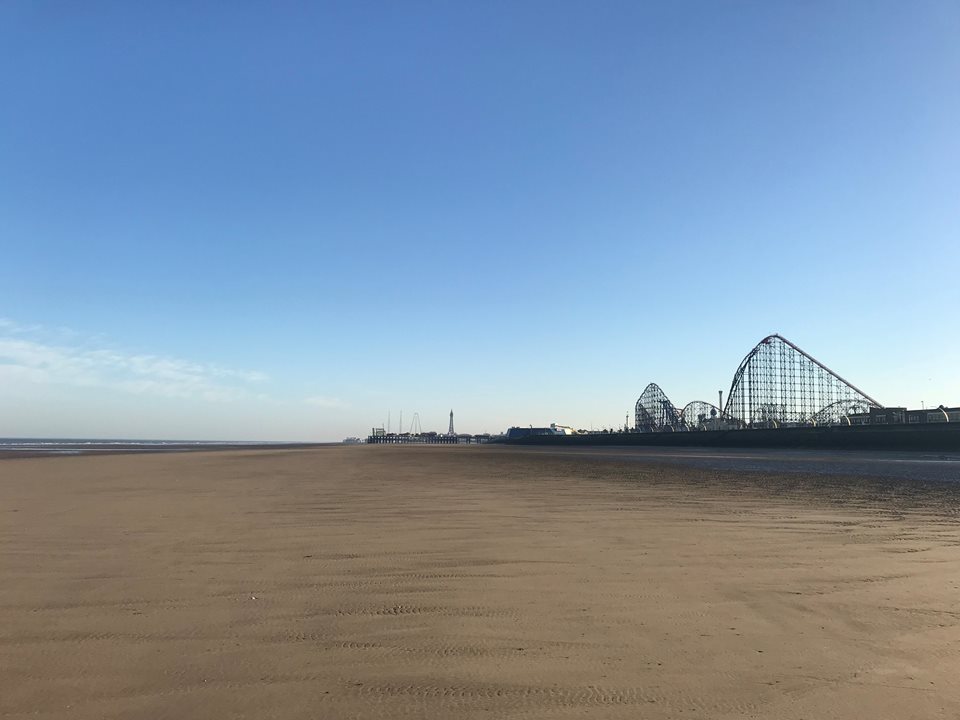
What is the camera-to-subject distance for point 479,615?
5.01 m

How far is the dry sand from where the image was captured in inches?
141

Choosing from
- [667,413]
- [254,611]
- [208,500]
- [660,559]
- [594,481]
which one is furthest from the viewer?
[667,413]

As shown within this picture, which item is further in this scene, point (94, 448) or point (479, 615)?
point (94, 448)

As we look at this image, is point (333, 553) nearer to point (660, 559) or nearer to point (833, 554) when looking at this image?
point (660, 559)

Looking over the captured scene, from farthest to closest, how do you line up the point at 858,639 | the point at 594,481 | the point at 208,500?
the point at 594,481
the point at 208,500
the point at 858,639

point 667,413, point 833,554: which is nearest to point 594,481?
point 833,554

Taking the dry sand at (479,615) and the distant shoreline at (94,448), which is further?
the distant shoreline at (94,448)

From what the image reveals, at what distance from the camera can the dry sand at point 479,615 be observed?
11.8 feet

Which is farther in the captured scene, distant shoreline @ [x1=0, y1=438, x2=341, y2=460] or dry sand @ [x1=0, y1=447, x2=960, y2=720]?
distant shoreline @ [x1=0, y1=438, x2=341, y2=460]

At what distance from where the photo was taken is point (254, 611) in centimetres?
511

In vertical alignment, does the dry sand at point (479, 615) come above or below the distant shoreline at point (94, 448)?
below

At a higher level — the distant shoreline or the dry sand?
the distant shoreline

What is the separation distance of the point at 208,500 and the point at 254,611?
851 centimetres

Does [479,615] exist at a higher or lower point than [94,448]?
lower
